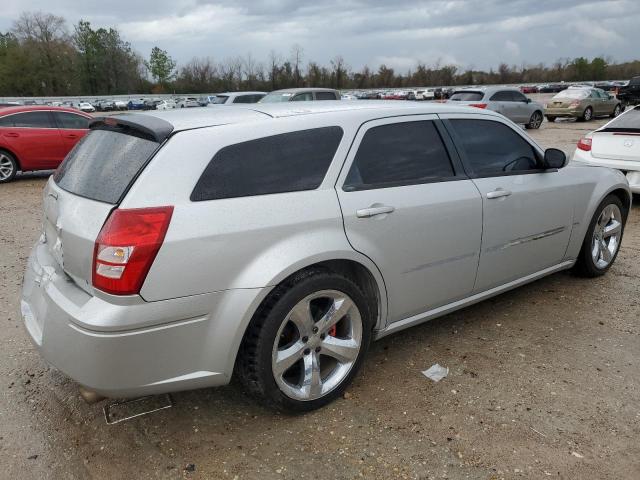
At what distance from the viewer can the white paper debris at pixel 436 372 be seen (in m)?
3.18

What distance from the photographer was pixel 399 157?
10.2ft

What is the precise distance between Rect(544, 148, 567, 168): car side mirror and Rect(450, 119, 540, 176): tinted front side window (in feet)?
0.25

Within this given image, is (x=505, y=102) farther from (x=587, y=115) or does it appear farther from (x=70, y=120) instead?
(x=70, y=120)

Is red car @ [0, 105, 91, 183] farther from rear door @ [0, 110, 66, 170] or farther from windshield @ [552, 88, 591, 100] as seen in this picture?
windshield @ [552, 88, 591, 100]

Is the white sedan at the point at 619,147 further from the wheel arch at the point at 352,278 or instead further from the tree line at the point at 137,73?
the tree line at the point at 137,73

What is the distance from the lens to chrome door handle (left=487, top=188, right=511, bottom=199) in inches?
135

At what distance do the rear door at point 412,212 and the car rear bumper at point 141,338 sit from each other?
79 cm

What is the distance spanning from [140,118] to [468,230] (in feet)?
6.78

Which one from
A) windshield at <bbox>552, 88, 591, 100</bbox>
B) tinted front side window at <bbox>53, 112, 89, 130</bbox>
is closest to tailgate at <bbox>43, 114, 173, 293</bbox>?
tinted front side window at <bbox>53, 112, 89, 130</bbox>

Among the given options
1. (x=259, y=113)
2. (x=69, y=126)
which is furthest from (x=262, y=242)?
(x=69, y=126)

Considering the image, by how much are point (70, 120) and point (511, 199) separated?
1030 cm

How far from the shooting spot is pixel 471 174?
3.42m

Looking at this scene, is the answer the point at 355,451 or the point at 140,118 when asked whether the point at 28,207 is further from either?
the point at 355,451

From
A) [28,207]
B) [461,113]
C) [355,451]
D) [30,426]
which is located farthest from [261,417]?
[28,207]
